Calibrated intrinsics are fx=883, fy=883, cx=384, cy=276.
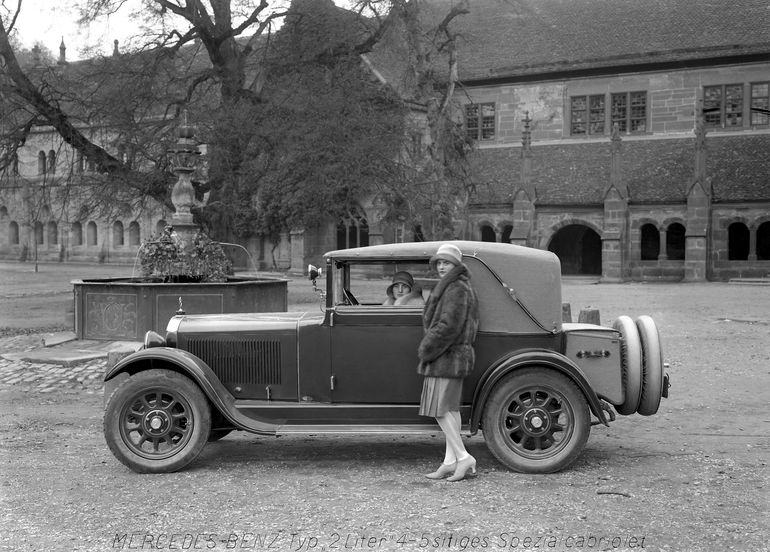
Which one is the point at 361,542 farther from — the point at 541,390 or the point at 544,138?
the point at 544,138

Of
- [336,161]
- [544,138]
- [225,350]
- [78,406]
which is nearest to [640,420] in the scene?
[225,350]

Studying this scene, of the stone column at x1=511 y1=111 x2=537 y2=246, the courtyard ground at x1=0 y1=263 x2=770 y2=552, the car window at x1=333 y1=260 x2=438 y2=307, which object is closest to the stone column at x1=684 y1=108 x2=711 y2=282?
the stone column at x1=511 y1=111 x2=537 y2=246

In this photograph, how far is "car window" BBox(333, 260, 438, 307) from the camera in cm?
683

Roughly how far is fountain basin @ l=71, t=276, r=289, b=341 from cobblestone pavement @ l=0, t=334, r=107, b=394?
3.53ft

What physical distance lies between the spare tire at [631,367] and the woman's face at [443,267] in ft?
5.23

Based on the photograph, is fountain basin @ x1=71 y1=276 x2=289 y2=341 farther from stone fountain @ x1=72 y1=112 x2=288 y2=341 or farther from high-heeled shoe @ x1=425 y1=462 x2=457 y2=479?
high-heeled shoe @ x1=425 y1=462 x2=457 y2=479

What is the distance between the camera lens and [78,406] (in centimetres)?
946

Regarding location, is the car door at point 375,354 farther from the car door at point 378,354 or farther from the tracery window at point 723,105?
the tracery window at point 723,105

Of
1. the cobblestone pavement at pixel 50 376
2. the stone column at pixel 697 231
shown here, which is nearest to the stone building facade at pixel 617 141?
the stone column at pixel 697 231

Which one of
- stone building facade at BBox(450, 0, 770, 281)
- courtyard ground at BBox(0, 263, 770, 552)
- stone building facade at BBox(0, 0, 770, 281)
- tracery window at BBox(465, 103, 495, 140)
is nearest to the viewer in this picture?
courtyard ground at BBox(0, 263, 770, 552)

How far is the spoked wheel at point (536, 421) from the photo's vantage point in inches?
254

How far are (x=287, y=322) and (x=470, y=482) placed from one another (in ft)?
6.14

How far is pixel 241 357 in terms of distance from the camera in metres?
6.88

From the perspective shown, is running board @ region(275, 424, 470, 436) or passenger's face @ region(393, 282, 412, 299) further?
passenger's face @ region(393, 282, 412, 299)
